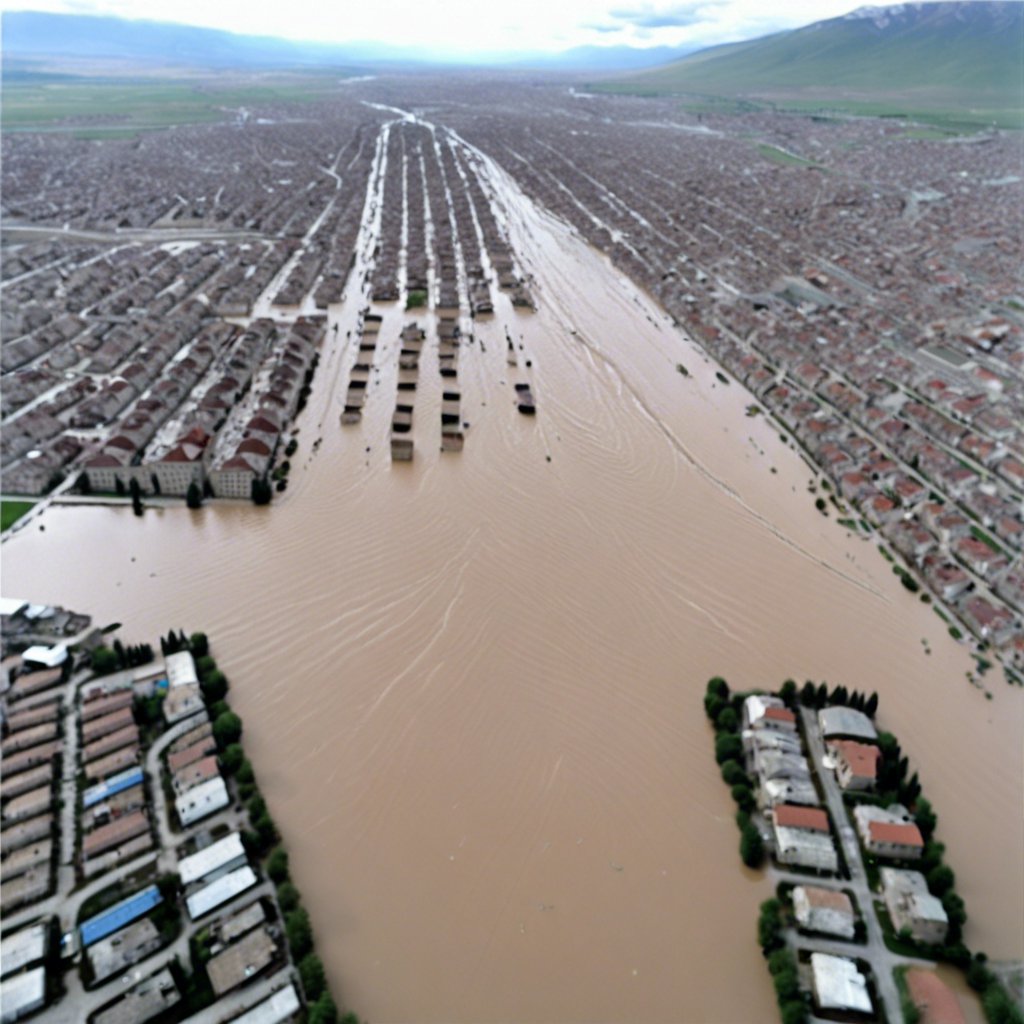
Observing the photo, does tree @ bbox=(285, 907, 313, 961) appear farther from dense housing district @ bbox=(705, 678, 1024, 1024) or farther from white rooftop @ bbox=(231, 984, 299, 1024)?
dense housing district @ bbox=(705, 678, 1024, 1024)

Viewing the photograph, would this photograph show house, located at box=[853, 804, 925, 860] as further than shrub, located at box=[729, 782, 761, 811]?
No

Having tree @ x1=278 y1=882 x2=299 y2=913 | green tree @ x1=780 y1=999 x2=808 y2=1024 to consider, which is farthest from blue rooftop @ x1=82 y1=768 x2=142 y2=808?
green tree @ x1=780 y1=999 x2=808 y2=1024

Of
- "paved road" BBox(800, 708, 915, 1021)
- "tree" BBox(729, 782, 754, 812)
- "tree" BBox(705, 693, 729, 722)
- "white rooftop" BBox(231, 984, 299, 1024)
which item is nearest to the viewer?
"white rooftop" BBox(231, 984, 299, 1024)

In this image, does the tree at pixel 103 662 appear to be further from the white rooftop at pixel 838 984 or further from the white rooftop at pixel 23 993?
Answer: the white rooftop at pixel 838 984

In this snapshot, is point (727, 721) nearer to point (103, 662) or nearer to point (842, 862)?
point (842, 862)

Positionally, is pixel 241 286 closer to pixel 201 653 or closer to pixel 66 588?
pixel 66 588

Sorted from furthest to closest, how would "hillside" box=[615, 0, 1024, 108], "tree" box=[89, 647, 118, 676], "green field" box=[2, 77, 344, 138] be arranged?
"hillside" box=[615, 0, 1024, 108], "green field" box=[2, 77, 344, 138], "tree" box=[89, 647, 118, 676]

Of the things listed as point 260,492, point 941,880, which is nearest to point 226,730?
point 260,492
